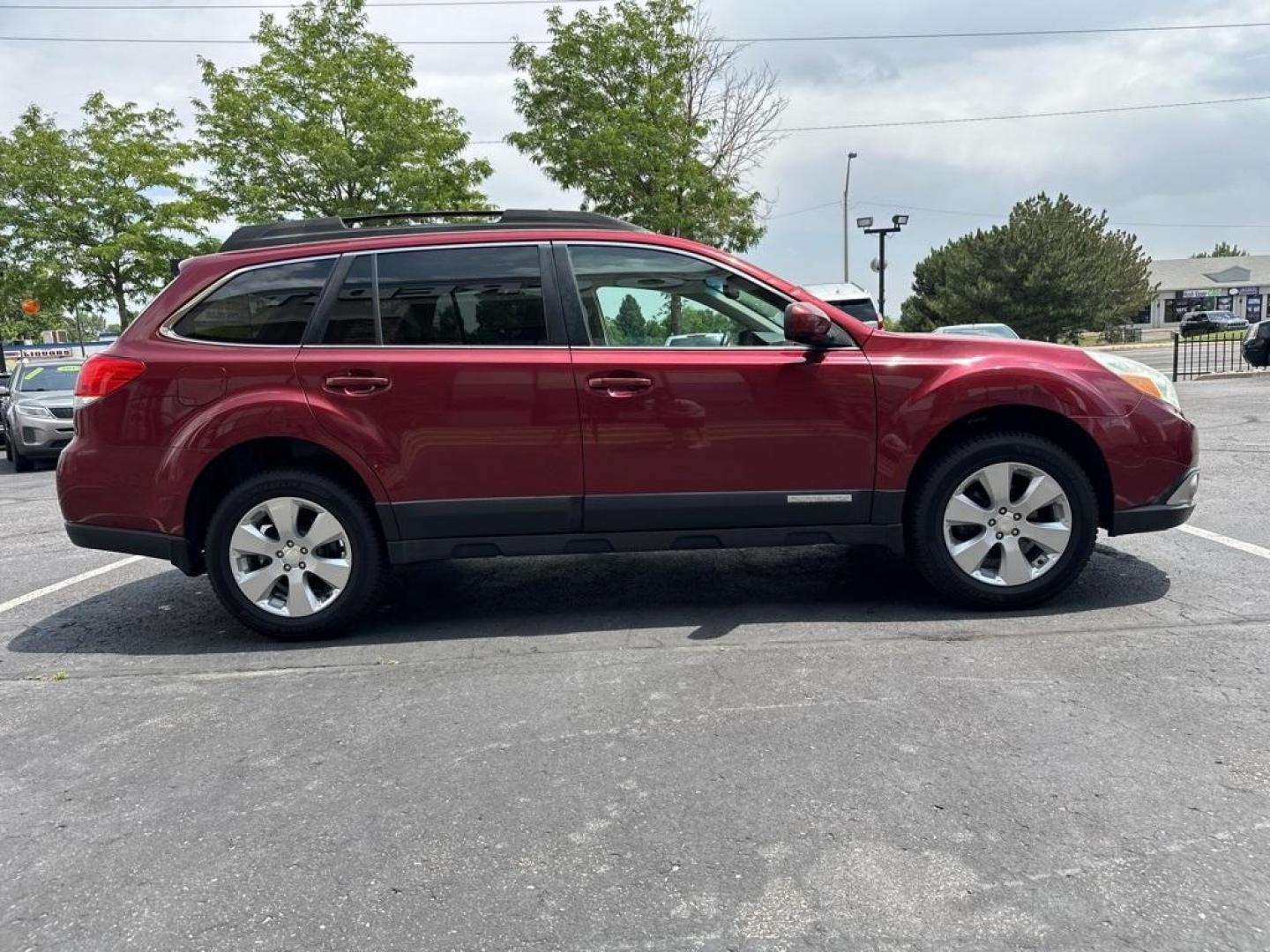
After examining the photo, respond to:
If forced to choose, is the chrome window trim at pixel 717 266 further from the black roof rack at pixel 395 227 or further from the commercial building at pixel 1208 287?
the commercial building at pixel 1208 287

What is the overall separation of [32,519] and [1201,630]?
30.7 feet

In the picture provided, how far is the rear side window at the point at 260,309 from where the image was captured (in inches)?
168

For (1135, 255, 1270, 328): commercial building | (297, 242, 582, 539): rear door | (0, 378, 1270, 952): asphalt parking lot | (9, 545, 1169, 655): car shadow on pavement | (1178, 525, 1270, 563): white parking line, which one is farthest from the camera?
(1135, 255, 1270, 328): commercial building

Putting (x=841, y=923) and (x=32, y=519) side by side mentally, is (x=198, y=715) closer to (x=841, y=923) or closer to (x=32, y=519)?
(x=841, y=923)

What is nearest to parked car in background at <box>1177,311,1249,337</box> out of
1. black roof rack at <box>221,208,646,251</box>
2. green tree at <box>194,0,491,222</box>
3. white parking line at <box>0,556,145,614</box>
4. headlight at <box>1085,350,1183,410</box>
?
green tree at <box>194,0,491,222</box>

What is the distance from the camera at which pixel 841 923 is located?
214cm

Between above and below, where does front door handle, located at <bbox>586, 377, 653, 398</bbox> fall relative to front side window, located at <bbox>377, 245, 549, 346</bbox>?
below

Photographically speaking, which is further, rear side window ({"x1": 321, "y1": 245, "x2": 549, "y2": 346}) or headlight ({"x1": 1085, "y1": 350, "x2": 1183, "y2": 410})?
headlight ({"x1": 1085, "y1": 350, "x2": 1183, "y2": 410})

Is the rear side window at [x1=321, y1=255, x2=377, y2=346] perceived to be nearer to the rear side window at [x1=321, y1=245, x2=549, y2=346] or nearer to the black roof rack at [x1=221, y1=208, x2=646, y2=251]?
the rear side window at [x1=321, y1=245, x2=549, y2=346]

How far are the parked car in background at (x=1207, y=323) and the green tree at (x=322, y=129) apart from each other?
1655 inches

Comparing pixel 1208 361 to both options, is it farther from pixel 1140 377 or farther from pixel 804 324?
pixel 804 324

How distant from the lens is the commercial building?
244 feet

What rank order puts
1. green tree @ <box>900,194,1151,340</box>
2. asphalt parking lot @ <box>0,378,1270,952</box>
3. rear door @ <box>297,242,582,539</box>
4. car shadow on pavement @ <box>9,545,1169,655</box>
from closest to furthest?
1. asphalt parking lot @ <box>0,378,1270,952</box>
2. rear door @ <box>297,242,582,539</box>
3. car shadow on pavement @ <box>9,545,1169,655</box>
4. green tree @ <box>900,194,1151,340</box>

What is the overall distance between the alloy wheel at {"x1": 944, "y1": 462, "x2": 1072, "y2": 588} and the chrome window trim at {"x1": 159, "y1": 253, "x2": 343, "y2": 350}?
125 inches
